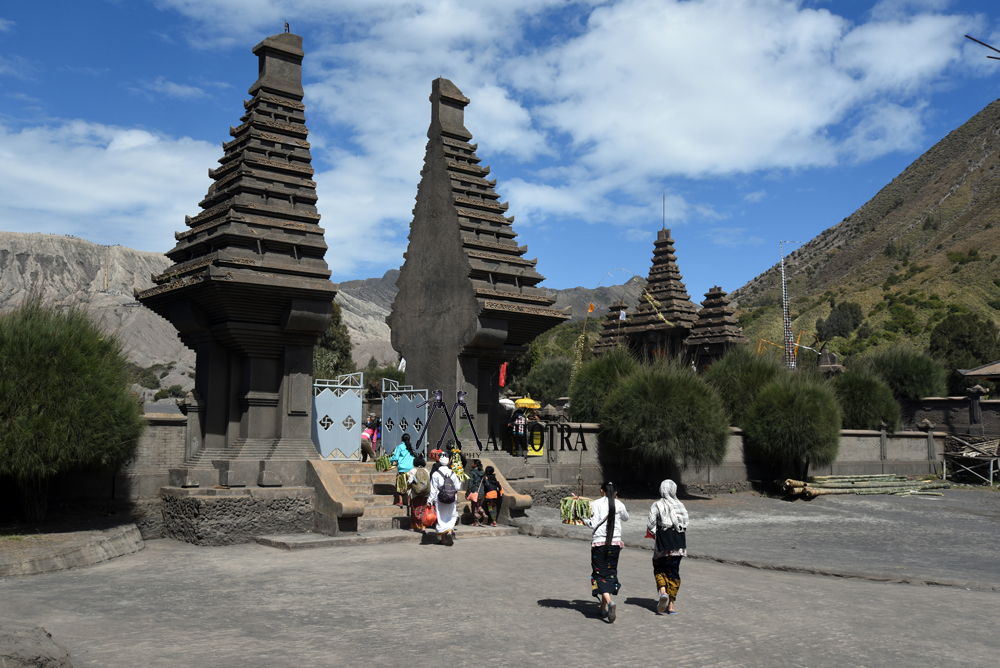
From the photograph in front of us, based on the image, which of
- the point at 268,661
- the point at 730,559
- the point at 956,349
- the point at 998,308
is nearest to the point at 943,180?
the point at 998,308

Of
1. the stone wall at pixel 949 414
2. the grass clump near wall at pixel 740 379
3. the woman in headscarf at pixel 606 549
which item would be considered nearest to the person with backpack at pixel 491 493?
the woman in headscarf at pixel 606 549

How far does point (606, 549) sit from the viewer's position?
8.91 metres

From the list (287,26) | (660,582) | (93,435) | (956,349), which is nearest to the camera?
(660,582)

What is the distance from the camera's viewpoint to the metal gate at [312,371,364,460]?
713 inches

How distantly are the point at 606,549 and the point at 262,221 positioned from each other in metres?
10.2

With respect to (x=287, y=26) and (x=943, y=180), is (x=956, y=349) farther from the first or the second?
(x=943, y=180)

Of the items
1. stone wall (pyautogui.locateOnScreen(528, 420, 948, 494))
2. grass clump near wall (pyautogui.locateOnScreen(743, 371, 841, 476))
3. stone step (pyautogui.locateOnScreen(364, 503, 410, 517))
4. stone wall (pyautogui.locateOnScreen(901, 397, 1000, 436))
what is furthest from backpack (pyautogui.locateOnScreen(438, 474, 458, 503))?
stone wall (pyautogui.locateOnScreen(901, 397, 1000, 436))

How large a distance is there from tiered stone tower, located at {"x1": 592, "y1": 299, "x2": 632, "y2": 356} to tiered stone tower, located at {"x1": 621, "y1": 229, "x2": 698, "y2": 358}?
347 mm

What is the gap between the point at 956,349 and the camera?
190ft

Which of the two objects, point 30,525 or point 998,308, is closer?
point 30,525

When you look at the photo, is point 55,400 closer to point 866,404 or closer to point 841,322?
point 866,404

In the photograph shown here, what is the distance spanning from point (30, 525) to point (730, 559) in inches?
437

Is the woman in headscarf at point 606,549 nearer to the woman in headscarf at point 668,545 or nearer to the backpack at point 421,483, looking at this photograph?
the woman in headscarf at point 668,545

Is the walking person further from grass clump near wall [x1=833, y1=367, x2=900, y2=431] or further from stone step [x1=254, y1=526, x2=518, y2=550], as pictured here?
grass clump near wall [x1=833, y1=367, x2=900, y2=431]
